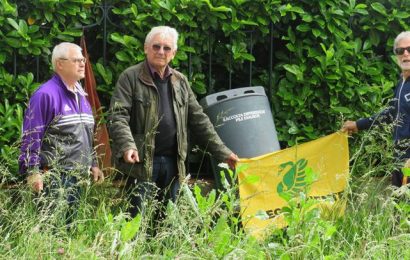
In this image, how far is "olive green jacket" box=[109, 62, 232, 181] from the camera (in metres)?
4.77

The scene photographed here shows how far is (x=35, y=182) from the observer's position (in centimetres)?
438

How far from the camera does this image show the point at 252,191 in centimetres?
520

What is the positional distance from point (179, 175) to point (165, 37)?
3.18ft

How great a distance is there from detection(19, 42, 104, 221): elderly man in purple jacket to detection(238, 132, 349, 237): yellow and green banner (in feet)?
3.79

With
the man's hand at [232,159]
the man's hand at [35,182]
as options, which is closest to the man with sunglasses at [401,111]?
the man's hand at [232,159]

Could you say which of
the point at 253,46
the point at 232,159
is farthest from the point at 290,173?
the point at 253,46

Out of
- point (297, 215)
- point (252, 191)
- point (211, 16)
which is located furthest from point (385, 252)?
point (211, 16)

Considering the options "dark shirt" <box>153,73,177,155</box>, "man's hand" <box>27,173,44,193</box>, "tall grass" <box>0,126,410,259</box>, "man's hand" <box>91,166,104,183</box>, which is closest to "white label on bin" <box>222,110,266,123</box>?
"dark shirt" <box>153,73,177,155</box>

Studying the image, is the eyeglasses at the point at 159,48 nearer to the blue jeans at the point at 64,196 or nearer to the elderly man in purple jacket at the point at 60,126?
the elderly man in purple jacket at the point at 60,126

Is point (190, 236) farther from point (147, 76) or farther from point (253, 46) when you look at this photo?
point (253, 46)

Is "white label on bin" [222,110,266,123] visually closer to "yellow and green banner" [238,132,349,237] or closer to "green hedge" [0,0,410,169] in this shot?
"yellow and green banner" [238,132,349,237]

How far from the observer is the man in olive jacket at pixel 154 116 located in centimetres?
487

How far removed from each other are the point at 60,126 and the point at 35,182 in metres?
0.43

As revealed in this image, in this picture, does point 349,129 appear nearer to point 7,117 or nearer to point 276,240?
point 276,240
